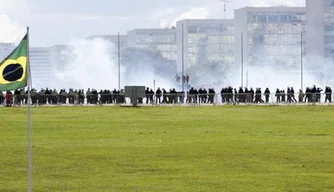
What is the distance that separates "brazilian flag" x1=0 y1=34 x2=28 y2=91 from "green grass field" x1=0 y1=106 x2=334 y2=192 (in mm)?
Answer: 4913

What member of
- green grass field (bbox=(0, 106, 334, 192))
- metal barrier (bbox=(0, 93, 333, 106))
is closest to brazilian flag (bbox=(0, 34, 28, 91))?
green grass field (bbox=(0, 106, 334, 192))

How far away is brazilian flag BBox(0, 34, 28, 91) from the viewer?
23781 millimetres

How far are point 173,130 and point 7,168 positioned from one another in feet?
61.1

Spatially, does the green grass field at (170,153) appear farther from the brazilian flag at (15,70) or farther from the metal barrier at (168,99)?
the metal barrier at (168,99)

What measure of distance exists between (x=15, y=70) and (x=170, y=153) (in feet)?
46.7

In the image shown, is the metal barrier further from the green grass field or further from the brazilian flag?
the brazilian flag

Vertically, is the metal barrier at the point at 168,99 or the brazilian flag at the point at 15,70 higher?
the brazilian flag at the point at 15,70

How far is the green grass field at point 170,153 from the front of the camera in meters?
29.4

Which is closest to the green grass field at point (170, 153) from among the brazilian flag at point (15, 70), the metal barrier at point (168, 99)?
the brazilian flag at point (15, 70)

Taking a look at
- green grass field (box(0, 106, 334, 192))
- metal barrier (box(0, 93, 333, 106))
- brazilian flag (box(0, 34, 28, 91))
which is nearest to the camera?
brazilian flag (box(0, 34, 28, 91))

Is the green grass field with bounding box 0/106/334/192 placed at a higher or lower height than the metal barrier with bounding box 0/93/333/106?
lower

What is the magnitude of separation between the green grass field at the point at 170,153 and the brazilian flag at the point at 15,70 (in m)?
4.91

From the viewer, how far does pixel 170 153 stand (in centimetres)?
3747

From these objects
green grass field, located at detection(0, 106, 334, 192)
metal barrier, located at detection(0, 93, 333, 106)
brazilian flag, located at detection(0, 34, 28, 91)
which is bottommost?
green grass field, located at detection(0, 106, 334, 192)
